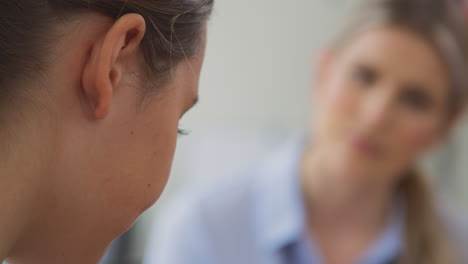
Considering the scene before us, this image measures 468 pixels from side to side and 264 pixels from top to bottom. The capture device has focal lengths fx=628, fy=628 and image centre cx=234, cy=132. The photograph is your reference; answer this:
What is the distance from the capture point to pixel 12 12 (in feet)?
1.22

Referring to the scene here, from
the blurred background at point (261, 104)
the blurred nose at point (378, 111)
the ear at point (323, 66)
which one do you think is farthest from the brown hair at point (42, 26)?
the blurred background at point (261, 104)

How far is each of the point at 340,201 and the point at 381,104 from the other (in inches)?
8.5

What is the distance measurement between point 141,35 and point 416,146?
34.9 inches

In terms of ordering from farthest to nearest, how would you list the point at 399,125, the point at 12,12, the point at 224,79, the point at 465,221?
the point at 224,79
the point at 465,221
the point at 399,125
the point at 12,12

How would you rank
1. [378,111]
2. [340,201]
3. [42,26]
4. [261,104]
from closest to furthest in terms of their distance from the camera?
A: [42,26] < [378,111] < [340,201] < [261,104]

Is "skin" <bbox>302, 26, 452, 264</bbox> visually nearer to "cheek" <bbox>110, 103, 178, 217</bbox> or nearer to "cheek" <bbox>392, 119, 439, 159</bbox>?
"cheek" <bbox>392, 119, 439, 159</bbox>

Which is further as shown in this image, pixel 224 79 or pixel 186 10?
pixel 224 79

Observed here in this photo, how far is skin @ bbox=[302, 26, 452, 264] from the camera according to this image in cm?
112

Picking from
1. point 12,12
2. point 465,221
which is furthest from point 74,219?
point 465,221

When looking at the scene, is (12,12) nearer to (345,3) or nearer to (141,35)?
(141,35)

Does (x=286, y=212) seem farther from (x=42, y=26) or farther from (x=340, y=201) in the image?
(x=42, y=26)

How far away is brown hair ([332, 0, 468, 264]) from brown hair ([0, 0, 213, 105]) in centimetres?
82

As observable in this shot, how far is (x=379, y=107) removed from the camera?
1106mm

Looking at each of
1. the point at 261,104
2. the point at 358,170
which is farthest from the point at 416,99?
the point at 261,104
